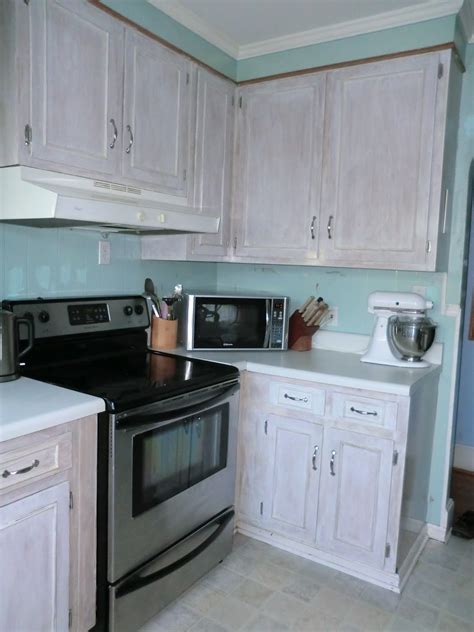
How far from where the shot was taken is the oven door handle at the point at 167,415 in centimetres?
163

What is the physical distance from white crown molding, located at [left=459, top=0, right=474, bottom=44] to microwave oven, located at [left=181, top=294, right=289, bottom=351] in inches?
56.5

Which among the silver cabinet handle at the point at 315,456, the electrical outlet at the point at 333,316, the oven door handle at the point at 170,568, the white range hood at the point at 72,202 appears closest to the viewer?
the white range hood at the point at 72,202

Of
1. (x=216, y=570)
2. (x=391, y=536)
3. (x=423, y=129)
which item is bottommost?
(x=216, y=570)

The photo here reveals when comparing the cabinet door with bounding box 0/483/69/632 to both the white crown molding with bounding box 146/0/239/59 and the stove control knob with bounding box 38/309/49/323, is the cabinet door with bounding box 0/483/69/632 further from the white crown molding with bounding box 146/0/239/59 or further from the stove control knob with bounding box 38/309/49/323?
the white crown molding with bounding box 146/0/239/59

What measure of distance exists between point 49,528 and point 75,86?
4.83ft

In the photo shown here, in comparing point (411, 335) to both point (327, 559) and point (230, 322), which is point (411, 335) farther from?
point (327, 559)

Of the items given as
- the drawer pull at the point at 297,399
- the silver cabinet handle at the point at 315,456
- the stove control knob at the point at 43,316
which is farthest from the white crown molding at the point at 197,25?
the silver cabinet handle at the point at 315,456

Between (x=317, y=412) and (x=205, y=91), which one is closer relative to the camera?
(x=317, y=412)

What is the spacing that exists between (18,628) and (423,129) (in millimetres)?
2322

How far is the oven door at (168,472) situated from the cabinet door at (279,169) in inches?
33.0

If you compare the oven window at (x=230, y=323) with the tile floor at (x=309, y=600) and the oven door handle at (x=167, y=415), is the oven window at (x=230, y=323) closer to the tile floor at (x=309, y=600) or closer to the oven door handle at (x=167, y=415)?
the oven door handle at (x=167, y=415)

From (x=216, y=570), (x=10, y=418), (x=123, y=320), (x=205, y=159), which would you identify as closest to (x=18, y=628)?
(x=10, y=418)

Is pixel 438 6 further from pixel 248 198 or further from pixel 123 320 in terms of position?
pixel 123 320

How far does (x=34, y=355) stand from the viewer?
1.99m
